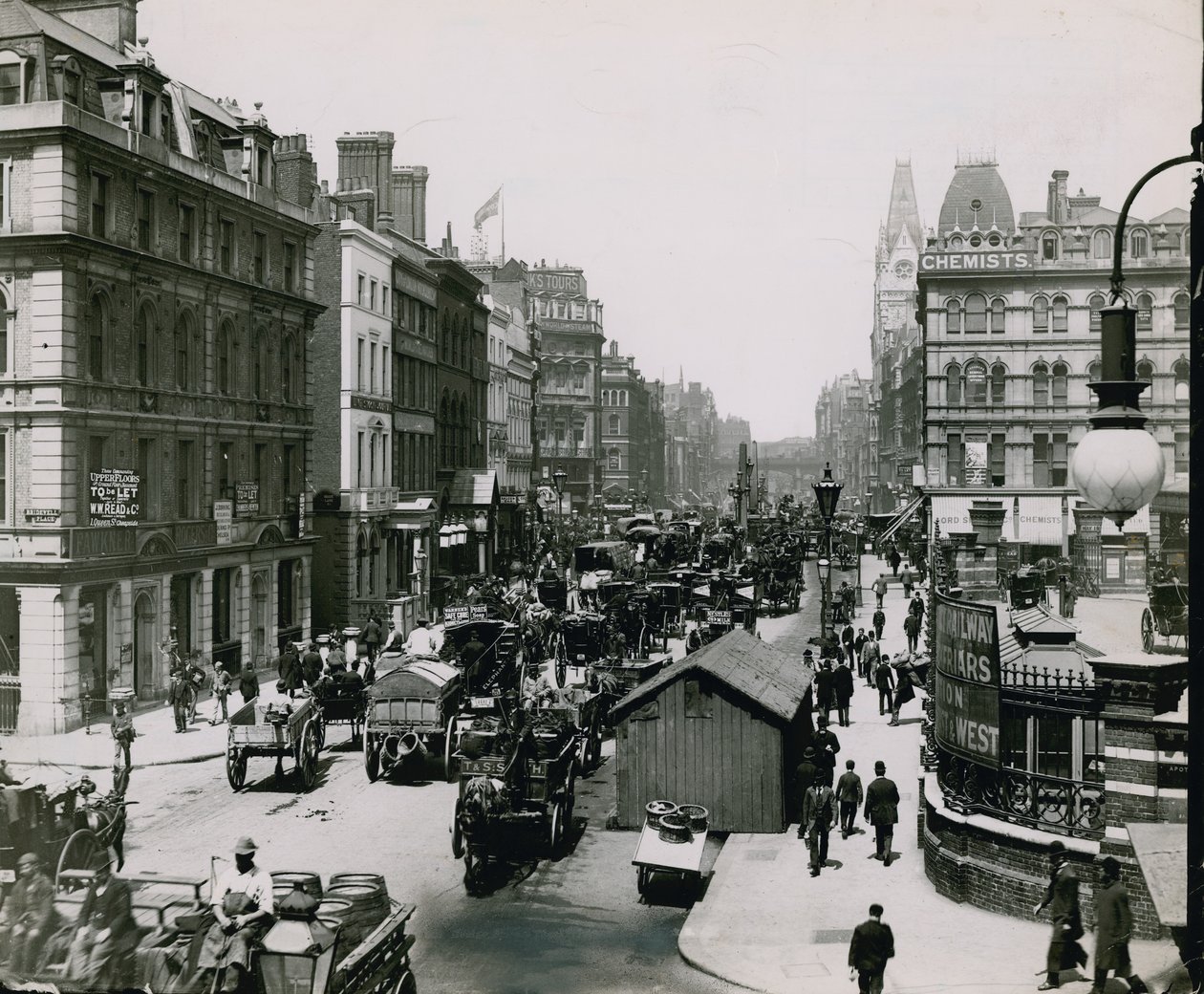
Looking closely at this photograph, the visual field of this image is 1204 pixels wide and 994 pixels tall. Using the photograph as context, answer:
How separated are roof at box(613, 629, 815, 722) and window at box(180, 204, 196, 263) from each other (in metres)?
14.6

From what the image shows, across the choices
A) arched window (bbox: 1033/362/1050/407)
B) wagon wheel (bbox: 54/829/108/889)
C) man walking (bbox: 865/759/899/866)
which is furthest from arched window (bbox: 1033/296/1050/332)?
wagon wheel (bbox: 54/829/108/889)

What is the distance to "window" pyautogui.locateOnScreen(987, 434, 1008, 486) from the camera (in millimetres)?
21484

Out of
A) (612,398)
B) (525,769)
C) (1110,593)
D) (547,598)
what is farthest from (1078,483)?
(612,398)

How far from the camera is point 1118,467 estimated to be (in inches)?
264

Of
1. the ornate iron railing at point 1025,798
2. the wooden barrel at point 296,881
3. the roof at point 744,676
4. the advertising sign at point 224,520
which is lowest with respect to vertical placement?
the wooden barrel at point 296,881

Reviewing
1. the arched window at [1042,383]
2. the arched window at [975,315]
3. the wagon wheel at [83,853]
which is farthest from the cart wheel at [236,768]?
the arched window at [1042,383]

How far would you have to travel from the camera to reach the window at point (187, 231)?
2462cm

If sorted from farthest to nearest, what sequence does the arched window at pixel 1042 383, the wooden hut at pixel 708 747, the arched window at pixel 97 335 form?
the arched window at pixel 1042 383
the arched window at pixel 97 335
the wooden hut at pixel 708 747

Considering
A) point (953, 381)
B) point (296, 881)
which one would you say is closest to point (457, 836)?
point (296, 881)

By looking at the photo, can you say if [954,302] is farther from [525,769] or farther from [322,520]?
[322,520]

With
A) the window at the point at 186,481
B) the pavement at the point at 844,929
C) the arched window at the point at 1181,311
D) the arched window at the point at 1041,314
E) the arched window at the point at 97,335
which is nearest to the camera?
the pavement at the point at 844,929

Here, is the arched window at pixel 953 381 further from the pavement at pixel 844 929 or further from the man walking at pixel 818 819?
the man walking at pixel 818 819

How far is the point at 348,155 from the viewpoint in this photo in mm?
45656

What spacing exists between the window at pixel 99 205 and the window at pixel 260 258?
28.4 feet
